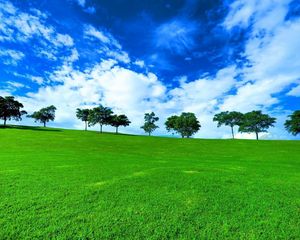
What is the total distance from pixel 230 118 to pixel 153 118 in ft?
108


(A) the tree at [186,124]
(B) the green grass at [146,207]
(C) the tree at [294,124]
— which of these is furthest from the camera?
(A) the tree at [186,124]

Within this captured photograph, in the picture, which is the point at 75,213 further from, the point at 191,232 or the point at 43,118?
the point at 43,118

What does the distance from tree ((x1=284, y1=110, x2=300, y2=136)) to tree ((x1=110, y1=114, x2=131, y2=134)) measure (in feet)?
195

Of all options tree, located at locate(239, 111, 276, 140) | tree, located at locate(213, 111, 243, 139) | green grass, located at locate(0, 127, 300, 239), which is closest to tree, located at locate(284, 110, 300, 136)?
tree, located at locate(239, 111, 276, 140)

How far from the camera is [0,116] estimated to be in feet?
268

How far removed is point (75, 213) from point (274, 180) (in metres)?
9.56

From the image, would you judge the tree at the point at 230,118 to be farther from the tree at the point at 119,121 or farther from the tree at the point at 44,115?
the tree at the point at 44,115

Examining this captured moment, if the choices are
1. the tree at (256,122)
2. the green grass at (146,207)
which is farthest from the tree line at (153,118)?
the green grass at (146,207)

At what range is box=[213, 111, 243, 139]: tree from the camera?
86.1 m

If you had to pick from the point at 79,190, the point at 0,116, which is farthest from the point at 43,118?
the point at 79,190

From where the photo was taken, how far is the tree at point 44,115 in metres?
96.4

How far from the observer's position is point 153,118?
9662 cm

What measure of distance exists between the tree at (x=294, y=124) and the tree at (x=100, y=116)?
65.5 m

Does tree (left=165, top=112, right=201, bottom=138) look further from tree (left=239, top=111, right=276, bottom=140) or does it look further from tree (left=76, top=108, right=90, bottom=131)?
tree (left=76, top=108, right=90, bottom=131)
